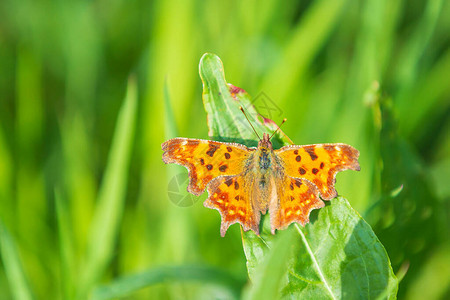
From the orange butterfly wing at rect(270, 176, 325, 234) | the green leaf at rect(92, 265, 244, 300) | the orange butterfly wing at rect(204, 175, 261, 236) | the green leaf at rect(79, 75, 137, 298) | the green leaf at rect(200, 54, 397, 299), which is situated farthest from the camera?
the green leaf at rect(79, 75, 137, 298)

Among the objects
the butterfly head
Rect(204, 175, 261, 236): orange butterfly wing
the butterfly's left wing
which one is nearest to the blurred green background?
the butterfly's left wing

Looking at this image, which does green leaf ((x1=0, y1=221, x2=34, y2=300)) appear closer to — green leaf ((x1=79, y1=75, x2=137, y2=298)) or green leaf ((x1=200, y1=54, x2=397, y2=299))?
green leaf ((x1=79, y1=75, x2=137, y2=298))

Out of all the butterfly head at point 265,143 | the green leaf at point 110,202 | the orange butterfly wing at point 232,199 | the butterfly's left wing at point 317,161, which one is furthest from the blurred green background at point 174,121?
the butterfly head at point 265,143

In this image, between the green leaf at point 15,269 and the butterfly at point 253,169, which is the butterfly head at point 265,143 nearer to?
the butterfly at point 253,169

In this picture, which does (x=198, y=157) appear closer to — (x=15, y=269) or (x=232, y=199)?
(x=232, y=199)

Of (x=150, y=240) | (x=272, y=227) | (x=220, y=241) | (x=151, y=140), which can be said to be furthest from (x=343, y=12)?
(x=272, y=227)

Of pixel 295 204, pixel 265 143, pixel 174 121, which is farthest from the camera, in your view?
pixel 174 121

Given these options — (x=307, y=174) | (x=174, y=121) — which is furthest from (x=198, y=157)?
(x=307, y=174)
